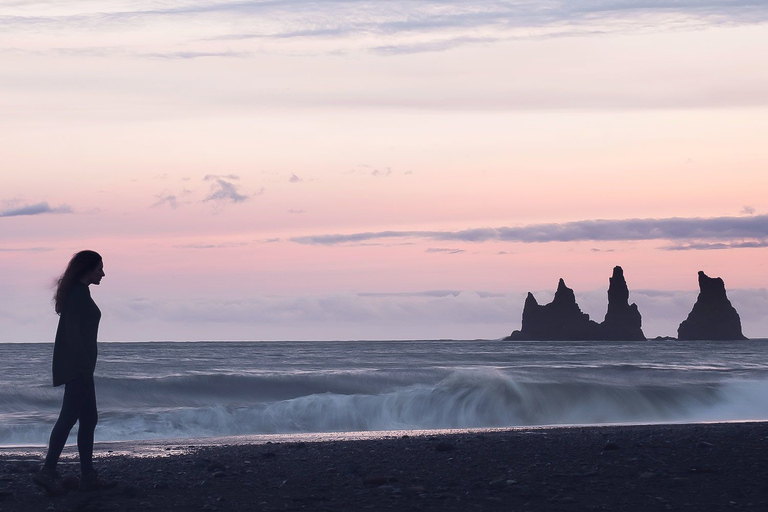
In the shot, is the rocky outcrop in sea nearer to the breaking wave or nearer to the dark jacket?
the breaking wave

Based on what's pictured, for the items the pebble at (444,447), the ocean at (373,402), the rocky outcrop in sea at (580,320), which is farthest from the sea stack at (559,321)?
the pebble at (444,447)

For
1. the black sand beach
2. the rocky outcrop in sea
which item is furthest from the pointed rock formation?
the black sand beach

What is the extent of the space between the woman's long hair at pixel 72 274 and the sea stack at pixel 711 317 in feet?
404

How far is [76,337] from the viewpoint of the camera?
7.07 m

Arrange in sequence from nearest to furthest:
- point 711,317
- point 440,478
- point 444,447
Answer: point 440,478 → point 444,447 → point 711,317

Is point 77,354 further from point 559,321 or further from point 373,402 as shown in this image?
point 559,321

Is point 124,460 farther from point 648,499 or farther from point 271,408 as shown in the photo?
point 271,408

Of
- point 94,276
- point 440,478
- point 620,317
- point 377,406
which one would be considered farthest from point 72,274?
point 620,317

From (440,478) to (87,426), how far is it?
3019 millimetres

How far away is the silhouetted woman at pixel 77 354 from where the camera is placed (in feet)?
23.2

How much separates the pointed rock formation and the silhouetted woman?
120672 millimetres

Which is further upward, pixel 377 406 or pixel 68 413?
pixel 68 413

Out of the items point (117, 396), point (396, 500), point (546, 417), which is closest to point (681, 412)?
point (546, 417)

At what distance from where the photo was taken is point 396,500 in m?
6.64
